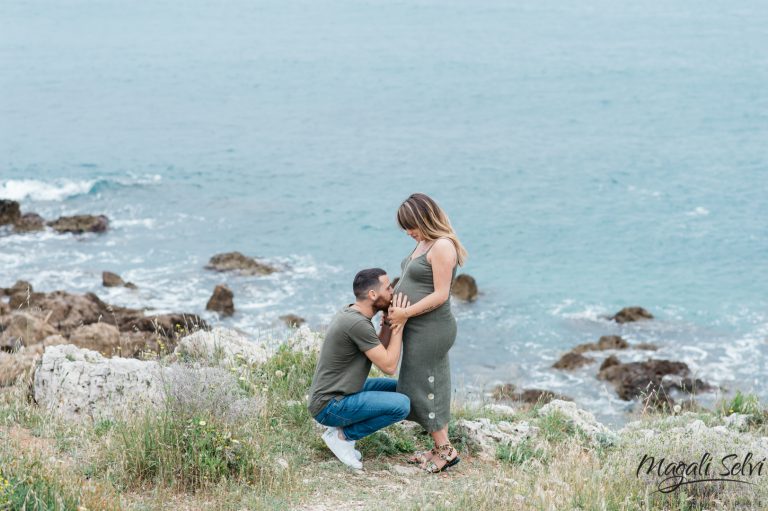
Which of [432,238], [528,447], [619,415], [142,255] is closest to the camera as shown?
[432,238]

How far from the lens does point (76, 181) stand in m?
35.5

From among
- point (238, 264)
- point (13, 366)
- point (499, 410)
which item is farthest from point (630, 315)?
point (13, 366)

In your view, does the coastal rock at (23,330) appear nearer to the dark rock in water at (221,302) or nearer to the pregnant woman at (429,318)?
the dark rock in water at (221,302)

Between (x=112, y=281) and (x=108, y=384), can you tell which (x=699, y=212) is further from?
(x=108, y=384)

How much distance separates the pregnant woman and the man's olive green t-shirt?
369 millimetres

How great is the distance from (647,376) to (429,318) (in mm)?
12701

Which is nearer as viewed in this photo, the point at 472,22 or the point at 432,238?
the point at 432,238

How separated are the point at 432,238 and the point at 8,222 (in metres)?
25.4

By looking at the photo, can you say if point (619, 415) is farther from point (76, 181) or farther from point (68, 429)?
point (76, 181)

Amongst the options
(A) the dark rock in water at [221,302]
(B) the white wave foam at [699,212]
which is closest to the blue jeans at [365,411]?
(A) the dark rock in water at [221,302]

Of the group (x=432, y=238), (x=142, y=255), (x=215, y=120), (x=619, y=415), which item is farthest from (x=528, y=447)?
(x=215, y=120)

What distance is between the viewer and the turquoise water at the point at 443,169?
24.2 metres

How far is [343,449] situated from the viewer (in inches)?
308

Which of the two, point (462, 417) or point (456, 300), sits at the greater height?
point (462, 417)
